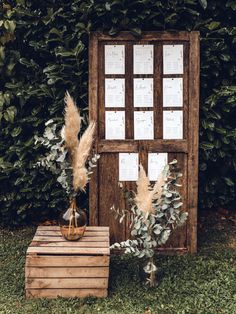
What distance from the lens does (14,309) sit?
174 inches

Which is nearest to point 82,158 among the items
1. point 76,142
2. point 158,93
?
point 76,142

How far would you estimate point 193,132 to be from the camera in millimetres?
5227

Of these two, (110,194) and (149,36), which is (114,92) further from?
(110,194)

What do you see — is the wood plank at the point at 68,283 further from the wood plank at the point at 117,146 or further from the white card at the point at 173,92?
the white card at the point at 173,92

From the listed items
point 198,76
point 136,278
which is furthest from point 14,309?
point 198,76

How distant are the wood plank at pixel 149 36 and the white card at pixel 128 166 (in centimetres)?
97

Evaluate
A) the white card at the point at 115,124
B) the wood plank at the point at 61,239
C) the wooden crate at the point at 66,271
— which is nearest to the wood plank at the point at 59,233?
the wood plank at the point at 61,239

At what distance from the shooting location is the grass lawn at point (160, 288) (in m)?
4.43

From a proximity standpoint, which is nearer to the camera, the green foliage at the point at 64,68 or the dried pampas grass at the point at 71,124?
the dried pampas grass at the point at 71,124

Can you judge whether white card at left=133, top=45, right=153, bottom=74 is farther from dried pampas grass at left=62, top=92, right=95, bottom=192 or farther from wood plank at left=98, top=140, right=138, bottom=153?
dried pampas grass at left=62, top=92, right=95, bottom=192

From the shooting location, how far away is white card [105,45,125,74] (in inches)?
203

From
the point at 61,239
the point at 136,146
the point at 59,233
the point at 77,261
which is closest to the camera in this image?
the point at 77,261

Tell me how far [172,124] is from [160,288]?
1.38 m

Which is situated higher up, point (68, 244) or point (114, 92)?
point (114, 92)
